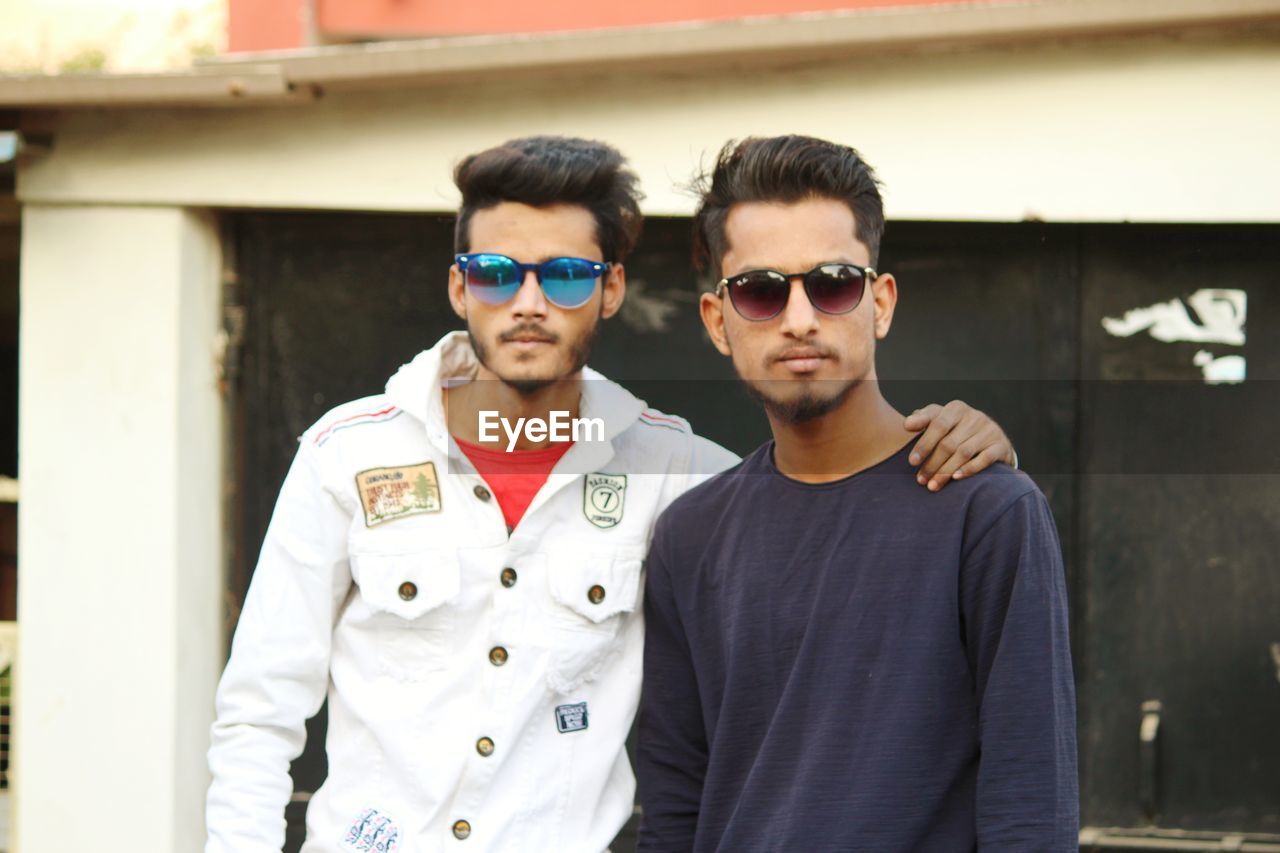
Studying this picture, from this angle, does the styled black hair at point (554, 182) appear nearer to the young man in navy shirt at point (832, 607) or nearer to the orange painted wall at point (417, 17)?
A: the young man in navy shirt at point (832, 607)

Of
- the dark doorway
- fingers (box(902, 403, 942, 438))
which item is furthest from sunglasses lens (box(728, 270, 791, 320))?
the dark doorway

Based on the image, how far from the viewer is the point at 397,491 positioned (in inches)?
105

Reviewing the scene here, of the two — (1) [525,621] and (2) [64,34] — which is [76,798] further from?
(2) [64,34]

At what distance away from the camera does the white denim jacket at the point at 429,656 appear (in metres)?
2.53

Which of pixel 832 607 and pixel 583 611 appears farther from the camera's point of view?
pixel 583 611

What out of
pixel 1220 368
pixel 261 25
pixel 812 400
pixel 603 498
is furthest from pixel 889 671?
pixel 261 25

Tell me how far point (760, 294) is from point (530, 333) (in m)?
0.51

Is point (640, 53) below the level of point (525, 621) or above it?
above

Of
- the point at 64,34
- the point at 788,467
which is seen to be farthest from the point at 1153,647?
the point at 64,34

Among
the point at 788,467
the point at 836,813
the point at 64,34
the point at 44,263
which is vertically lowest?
the point at 836,813

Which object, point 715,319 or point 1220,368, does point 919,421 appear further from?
point 1220,368

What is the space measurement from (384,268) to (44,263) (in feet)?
3.61

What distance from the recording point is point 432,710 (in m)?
2.56

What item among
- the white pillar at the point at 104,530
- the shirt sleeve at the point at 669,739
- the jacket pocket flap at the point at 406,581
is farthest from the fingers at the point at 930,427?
the white pillar at the point at 104,530
